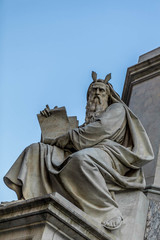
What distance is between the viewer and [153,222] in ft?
22.9

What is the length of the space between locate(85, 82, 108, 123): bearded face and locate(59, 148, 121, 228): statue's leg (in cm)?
151

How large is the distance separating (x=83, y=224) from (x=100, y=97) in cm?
280

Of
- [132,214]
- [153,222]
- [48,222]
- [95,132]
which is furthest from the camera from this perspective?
[95,132]

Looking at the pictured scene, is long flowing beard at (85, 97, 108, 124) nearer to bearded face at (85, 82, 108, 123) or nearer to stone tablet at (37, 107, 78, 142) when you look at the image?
bearded face at (85, 82, 108, 123)

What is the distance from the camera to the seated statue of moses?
6.56m

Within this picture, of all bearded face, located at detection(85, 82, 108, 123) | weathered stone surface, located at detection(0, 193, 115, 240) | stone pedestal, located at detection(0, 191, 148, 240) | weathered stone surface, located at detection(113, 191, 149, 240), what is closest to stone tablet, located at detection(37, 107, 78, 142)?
bearded face, located at detection(85, 82, 108, 123)

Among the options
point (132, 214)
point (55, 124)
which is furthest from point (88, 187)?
point (55, 124)

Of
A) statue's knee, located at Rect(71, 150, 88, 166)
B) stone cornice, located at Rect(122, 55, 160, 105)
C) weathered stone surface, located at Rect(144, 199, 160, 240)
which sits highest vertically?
stone cornice, located at Rect(122, 55, 160, 105)

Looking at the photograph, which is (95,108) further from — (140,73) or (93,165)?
(140,73)

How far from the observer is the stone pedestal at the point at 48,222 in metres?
5.86

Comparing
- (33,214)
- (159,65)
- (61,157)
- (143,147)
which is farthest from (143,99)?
(33,214)

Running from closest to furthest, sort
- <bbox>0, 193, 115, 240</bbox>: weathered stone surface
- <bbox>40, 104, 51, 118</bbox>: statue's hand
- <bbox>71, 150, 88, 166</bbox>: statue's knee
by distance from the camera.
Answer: <bbox>0, 193, 115, 240</bbox>: weathered stone surface < <bbox>71, 150, 88, 166</bbox>: statue's knee < <bbox>40, 104, 51, 118</bbox>: statue's hand

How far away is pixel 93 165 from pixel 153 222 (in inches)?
47.0

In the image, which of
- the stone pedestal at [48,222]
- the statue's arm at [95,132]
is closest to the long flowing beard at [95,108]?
the statue's arm at [95,132]
